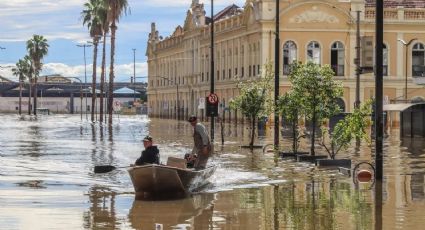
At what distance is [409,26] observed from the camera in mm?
83812

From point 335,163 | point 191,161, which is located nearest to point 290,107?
point 335,163

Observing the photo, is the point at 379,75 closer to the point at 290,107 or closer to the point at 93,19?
the point at 290,107

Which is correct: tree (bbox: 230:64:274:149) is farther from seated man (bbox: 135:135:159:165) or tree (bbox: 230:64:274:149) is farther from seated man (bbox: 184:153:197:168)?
seated man (bbox: 135:135:159:165)

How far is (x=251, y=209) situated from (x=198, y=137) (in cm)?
406

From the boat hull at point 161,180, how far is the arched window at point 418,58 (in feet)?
223

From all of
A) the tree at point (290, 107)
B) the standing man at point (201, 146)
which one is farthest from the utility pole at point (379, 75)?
the tree at point (290, 107)

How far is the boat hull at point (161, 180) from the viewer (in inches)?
711

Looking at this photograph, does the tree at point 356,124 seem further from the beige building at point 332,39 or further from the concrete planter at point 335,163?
the beige building at point 332,39

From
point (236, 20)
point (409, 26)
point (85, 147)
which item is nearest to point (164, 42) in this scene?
point (236, 20)

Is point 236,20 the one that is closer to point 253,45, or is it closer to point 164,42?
point 253,45

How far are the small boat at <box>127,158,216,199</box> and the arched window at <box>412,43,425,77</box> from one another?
67909 mm

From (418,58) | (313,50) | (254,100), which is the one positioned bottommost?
(254,100)

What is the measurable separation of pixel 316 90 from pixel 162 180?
12.7 meters

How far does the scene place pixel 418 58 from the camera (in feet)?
279
